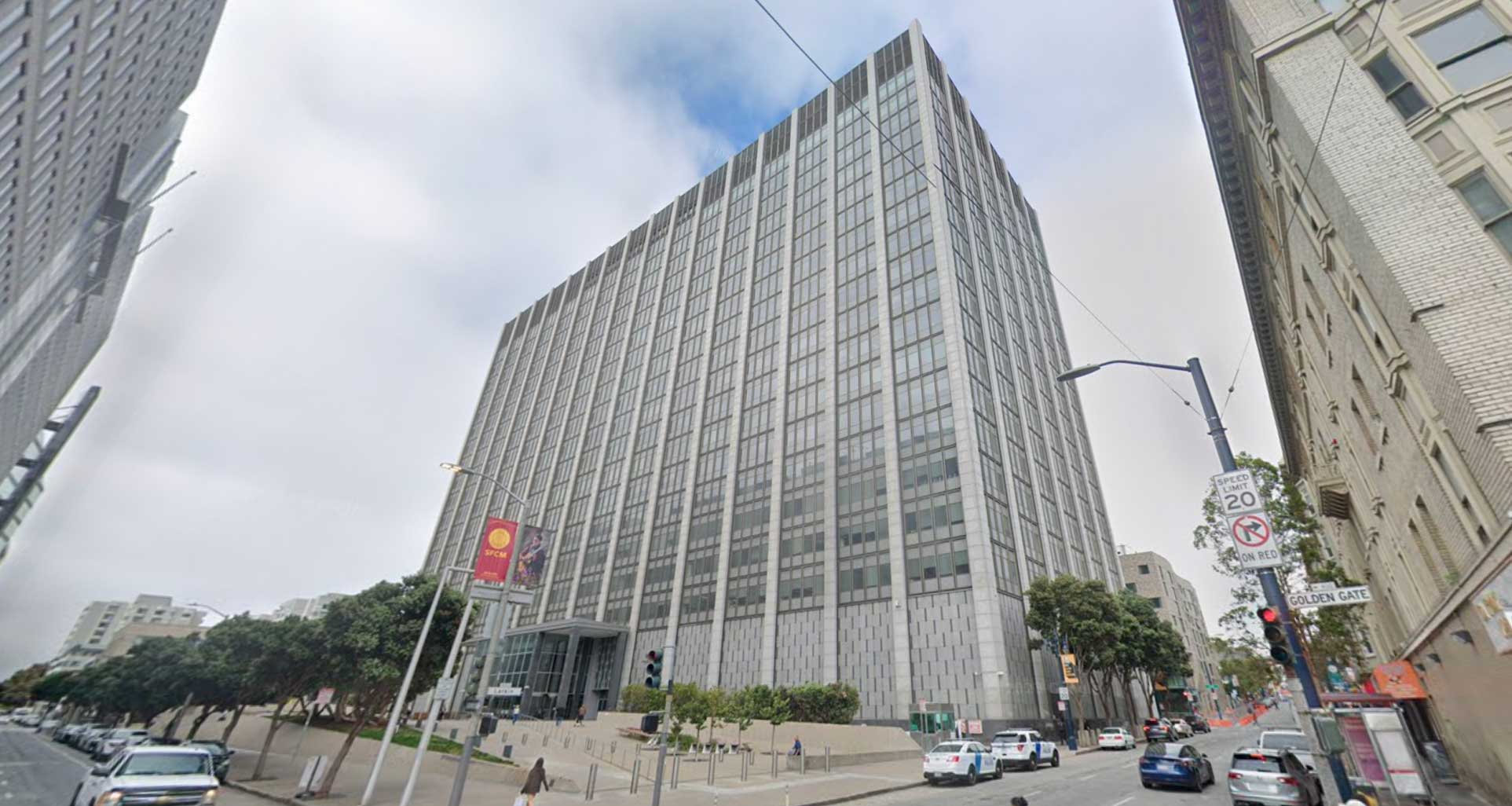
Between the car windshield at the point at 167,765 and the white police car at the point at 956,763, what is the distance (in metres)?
23.9

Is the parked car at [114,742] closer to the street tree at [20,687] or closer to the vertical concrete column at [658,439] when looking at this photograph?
the vertical concrete column at [658,439]

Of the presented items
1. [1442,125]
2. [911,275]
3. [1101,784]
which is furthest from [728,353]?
[1442,125]

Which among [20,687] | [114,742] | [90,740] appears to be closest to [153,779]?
[114,742]

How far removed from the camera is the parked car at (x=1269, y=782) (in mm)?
15430

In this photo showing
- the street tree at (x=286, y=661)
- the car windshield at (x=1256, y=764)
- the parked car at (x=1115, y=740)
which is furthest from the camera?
the parked car at (x=1115, y=740)

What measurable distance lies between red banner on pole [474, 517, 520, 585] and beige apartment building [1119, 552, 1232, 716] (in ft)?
308

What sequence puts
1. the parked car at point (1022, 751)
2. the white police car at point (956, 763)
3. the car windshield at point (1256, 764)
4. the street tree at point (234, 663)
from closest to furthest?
the car windshield at point (1256, 764)
the white police car at point (956, 763)
the parked car at point (1022, 751)
the street tree at point (234, 663)

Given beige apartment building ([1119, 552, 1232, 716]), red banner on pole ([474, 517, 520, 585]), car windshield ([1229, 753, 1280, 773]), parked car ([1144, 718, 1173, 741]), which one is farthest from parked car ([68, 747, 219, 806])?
beige apartment building ([1119, 552, 1232, 716])

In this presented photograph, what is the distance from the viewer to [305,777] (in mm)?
20500

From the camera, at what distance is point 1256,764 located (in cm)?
1623

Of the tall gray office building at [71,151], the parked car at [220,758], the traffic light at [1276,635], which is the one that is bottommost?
the parked car at [220,758]

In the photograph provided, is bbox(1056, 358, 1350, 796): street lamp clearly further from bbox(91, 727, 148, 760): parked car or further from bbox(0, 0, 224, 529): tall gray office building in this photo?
bbox(91, 727, 148, 760): parked car

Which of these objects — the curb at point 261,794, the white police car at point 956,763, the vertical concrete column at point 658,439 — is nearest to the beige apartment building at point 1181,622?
the vertical concrete column at point 658,439

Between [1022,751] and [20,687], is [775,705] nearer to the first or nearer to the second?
[1022,751]
